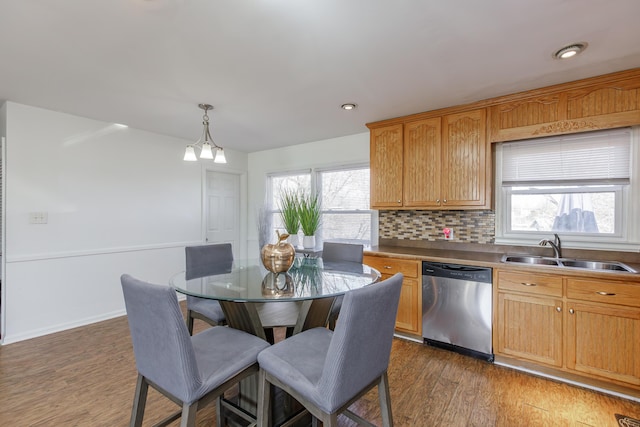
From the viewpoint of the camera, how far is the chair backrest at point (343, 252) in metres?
2.80

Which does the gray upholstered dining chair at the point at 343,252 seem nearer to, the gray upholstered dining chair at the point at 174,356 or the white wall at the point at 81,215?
the gray upholstered dining chair at the point at 174,356

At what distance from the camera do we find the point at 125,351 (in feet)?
9.07

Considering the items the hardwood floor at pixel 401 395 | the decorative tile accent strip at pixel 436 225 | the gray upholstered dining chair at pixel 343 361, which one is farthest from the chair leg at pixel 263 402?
the decorative tile accent strip at pixel 436 225

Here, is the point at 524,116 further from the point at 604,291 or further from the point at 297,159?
the point at 297,159

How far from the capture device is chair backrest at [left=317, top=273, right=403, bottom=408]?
3.93 feet

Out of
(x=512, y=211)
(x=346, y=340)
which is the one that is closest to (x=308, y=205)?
(x=512, y=211)

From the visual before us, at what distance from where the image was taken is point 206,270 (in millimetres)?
2391

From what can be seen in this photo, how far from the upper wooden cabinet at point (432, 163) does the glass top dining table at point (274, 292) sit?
1.26 meters

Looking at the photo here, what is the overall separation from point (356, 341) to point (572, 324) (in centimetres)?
198

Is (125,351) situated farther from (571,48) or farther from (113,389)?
(571,48)

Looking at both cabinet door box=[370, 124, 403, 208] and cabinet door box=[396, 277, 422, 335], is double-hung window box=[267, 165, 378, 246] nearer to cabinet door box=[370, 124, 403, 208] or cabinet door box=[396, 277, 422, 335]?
cabinet door box=[370, 124, 403, 208]

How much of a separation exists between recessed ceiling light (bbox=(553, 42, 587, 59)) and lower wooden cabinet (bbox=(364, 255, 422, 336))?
6.16ft

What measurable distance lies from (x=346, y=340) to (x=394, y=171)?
2.46m

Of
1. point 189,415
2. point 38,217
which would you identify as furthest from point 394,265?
point 38,217
